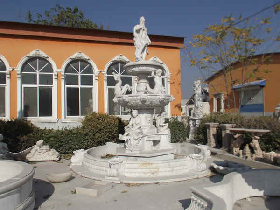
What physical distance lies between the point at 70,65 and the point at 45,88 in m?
1.85

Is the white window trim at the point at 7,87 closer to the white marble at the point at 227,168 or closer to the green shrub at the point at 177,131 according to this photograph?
the green shrub at the point at 177,131

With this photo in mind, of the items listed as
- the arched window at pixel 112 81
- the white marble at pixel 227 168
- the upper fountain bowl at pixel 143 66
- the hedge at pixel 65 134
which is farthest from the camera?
the arched window at pixel 112 81

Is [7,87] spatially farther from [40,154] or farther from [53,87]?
[40,154]

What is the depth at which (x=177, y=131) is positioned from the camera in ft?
41.0

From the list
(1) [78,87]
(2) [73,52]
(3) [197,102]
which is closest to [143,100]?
(1) [78,87]

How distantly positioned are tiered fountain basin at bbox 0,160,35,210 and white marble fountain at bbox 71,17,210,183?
81.0 inches

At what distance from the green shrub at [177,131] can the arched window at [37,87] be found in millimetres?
6643

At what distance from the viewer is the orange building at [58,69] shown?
11727mm

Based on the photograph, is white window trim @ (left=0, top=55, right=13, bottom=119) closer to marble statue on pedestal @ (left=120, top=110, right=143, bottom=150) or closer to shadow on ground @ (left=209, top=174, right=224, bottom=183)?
marble statue on pedestal @ (left=120, top=110, right=143, bottom=150)

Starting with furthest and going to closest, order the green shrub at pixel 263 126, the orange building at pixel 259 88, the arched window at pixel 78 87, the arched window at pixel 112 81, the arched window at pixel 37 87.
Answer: the orange building at pixel 259 88 < the arched window at pixel 112 81 < the arched window at pixel 78 87 < the arched window at pixel 37 87 < the green shrub at pixel 263 126

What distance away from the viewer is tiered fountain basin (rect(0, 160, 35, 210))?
3.56 meters

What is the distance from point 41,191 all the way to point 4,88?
8.38m

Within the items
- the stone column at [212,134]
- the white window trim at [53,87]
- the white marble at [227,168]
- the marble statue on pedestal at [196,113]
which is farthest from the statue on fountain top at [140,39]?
the white window trim at [53,87]

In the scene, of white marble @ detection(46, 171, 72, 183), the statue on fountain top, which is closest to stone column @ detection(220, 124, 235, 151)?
the statue on fountain top
